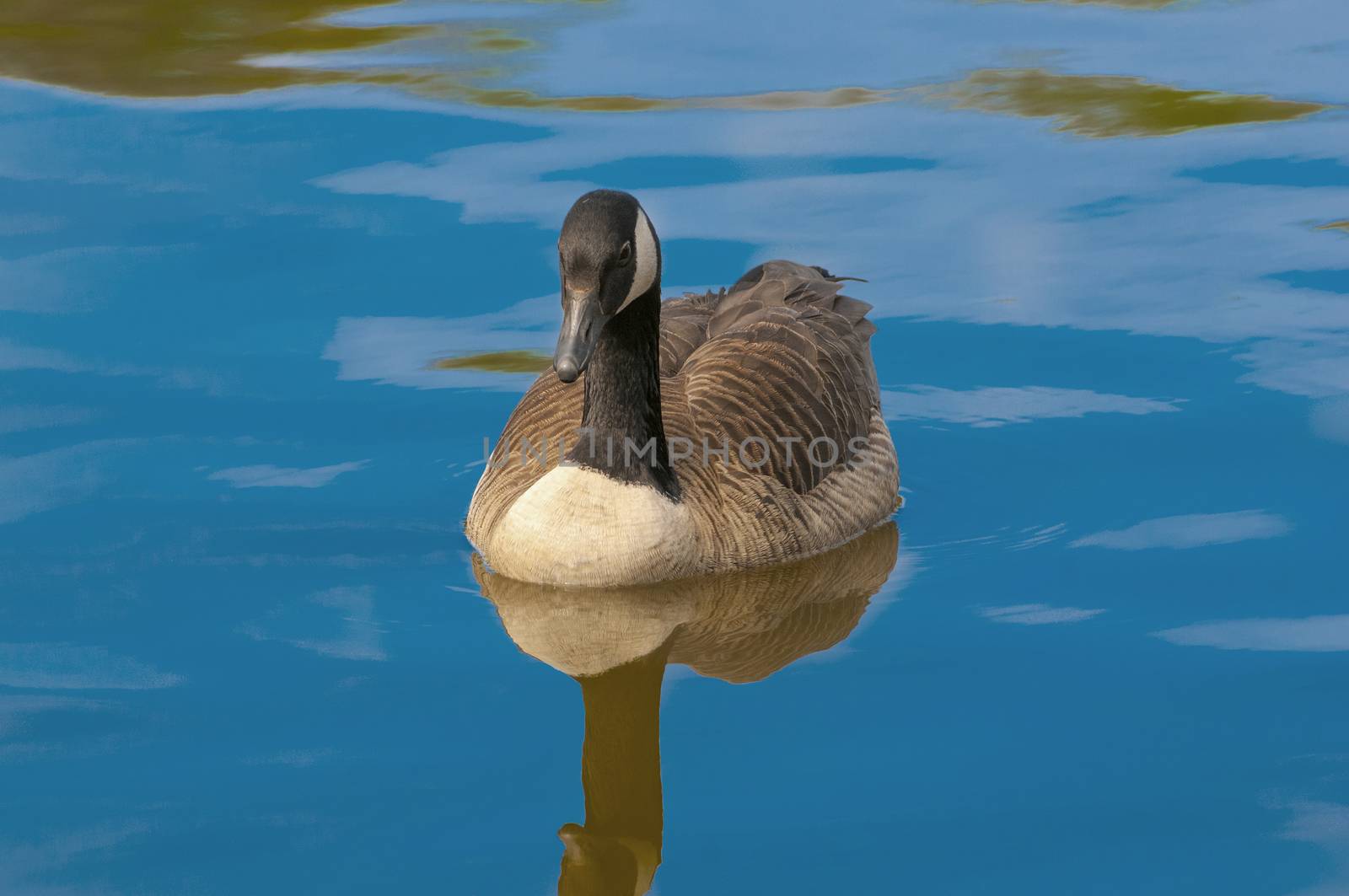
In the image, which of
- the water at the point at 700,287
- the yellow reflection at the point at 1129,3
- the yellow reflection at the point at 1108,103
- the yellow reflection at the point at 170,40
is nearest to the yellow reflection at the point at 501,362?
the water at the point at 700,287

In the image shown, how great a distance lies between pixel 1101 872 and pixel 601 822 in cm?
184

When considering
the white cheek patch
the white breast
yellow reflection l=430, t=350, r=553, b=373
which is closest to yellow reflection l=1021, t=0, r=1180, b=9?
yellow reflection l=430, t=350, r=553, b=373

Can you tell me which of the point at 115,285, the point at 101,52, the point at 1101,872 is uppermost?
the point at 101,52

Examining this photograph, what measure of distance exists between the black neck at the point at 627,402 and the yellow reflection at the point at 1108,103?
6948 mm

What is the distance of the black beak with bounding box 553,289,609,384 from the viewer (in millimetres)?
8414

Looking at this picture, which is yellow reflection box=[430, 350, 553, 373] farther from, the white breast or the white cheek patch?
the white cheek patch

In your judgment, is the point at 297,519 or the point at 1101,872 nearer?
the point at 1101,872

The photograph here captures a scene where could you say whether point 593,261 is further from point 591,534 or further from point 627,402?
point 591,534

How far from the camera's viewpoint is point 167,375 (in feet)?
37.7

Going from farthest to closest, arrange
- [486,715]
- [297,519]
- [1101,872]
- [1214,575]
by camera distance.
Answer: [297,519] → [1214,575] → [486,715] → [1101,872]

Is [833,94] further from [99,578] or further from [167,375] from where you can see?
[99,578]

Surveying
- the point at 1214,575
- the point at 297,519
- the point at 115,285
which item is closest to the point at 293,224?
the point at 115,285

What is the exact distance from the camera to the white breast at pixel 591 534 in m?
9.27

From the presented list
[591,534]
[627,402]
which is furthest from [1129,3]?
[591,534]
